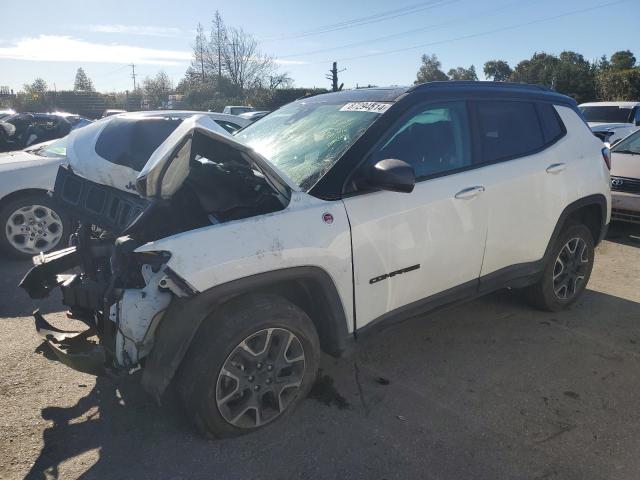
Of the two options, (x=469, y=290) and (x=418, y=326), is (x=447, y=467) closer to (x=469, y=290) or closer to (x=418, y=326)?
(x=469, y=290)

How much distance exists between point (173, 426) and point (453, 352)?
203cm

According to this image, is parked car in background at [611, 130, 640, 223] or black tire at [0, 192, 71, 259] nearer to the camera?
black tire at [0, 192, 71, 259]

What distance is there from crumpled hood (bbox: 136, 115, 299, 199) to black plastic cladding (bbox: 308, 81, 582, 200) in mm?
250

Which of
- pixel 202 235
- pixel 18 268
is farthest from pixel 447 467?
pixel 18 268

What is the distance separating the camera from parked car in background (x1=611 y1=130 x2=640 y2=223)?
689cm

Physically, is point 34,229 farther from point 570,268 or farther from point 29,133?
point 570,268

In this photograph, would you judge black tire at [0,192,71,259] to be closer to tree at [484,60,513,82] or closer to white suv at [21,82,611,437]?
white suv at [21,82,611,437]

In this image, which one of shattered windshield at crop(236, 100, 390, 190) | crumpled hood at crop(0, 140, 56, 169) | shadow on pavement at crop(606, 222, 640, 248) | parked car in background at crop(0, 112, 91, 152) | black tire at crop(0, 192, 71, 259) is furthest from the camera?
parked car in background at crop(0, 112, 91, 152)

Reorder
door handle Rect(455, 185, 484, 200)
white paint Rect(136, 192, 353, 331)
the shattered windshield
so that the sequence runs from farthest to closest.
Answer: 1. door handle Rect(455, 185, 484, 200)
2. the shattered windshield
3. white paint Rect(136, 192, 353, 331)

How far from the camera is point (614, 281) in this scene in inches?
209

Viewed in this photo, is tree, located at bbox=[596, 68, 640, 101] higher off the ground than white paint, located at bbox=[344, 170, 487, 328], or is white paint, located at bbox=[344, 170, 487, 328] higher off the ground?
tree, located at bbox=[596, 68, 640, 101]

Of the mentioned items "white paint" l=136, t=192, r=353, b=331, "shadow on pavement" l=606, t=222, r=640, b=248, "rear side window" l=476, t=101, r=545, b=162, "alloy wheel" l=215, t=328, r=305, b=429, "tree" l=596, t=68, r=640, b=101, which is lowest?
"shadow on pavement" l=606, t=222, r=640, b=248

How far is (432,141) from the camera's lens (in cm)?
328

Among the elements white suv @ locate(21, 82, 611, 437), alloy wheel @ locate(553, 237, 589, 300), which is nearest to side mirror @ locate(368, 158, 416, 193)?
white suv @ locate(21, 82, 611, 437)
